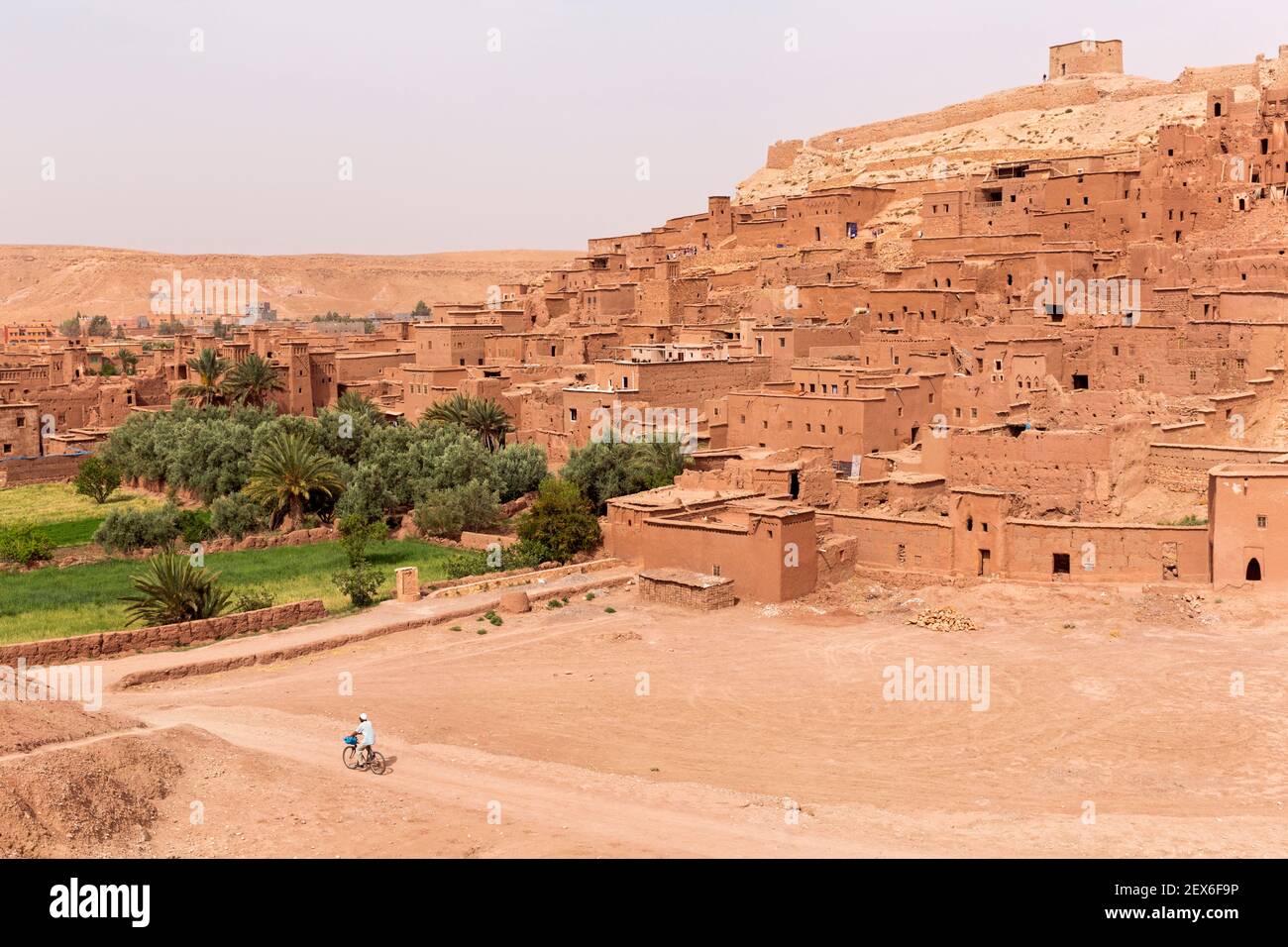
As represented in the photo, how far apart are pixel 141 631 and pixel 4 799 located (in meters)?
8.80

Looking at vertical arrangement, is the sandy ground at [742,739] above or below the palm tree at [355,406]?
below

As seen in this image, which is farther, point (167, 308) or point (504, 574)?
point (167, 308)

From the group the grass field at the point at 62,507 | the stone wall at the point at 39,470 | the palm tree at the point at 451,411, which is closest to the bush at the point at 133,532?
the grass field at the point at 62,507

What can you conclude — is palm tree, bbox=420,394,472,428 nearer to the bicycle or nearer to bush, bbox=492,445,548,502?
bush, bbox=492,445,548,502

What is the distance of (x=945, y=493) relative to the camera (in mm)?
26156

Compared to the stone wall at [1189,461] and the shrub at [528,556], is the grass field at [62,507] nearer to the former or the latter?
the shrub at [528,556]

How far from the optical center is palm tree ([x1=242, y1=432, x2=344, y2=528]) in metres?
32.0

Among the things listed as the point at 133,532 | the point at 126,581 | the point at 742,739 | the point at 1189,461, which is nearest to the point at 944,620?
the point at 1189,461

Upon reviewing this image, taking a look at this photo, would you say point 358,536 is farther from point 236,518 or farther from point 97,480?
point 97,480

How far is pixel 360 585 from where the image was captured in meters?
23.0

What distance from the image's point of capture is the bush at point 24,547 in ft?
96.8

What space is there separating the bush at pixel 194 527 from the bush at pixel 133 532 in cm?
27
